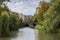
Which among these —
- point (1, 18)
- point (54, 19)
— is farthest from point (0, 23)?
point (54, 19)

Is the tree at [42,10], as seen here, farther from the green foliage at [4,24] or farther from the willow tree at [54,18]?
the green foliage at [4,24]

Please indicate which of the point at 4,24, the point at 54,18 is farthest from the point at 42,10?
the point at 4,24

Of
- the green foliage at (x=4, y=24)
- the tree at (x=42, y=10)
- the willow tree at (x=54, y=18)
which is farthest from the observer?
the tree at (x=42, y=10)

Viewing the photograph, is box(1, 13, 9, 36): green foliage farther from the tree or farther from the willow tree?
the tree

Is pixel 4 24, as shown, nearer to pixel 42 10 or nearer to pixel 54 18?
pixel 54 18

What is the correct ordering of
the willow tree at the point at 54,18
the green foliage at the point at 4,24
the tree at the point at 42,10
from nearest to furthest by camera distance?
the green foliage at the point at 4,24, the willow tree at the point at 54,18, the tree at the point at 42,10

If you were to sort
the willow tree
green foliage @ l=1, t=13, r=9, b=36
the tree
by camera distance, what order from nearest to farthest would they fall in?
green foliage @ l=1, t=13, r=9, b=36 < the willow tree < the tree

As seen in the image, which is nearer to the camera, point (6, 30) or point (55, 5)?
point (6, 30)

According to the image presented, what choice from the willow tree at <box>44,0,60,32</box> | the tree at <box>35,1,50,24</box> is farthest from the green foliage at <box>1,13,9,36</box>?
the tree at <box>35,1,50,24</box>

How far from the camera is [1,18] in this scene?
20891mm

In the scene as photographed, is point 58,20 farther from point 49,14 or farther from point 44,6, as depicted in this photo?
point 44,6

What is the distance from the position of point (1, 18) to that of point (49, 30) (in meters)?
10.0

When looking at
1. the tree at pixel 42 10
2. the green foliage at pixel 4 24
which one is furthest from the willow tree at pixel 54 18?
the green foliage at pixel 4 24

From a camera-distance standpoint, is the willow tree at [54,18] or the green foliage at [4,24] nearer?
the green foliage at [4,24]
